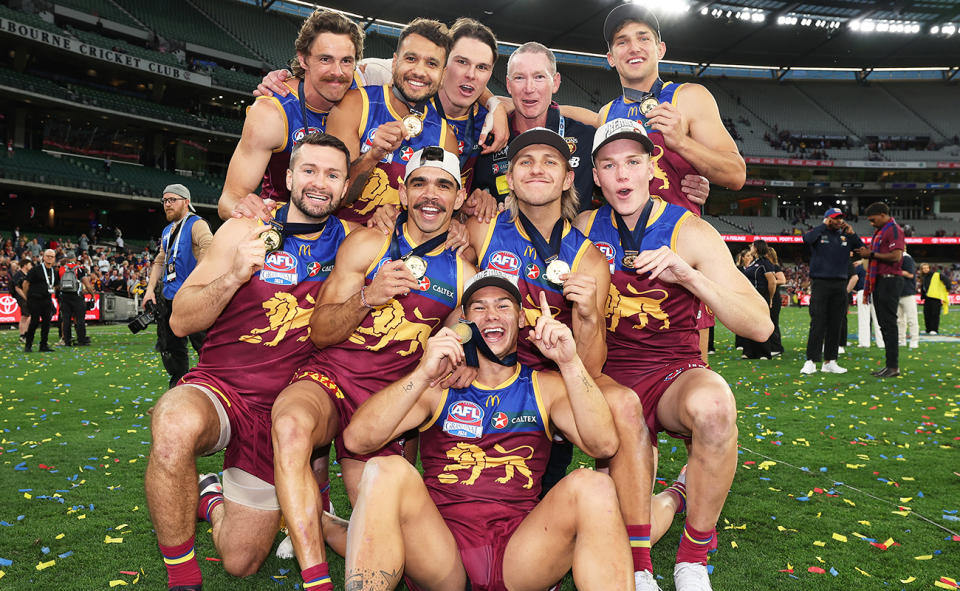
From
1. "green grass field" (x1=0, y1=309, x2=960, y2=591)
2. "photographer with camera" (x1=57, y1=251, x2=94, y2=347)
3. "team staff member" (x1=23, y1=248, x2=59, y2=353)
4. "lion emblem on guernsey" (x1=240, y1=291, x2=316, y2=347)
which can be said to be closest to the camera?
"green grass field" (x1=0, y1=309, x2=960, y2=591)

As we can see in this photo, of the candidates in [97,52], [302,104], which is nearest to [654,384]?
[302,104]

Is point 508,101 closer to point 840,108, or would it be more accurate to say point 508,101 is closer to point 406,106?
point 406,106

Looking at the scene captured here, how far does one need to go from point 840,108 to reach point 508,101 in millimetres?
57663

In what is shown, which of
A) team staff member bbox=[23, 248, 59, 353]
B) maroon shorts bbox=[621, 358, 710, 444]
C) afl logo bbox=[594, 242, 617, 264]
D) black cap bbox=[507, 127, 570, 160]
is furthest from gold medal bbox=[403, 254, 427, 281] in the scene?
team staff member bbox=[23, 248, 59, 353]

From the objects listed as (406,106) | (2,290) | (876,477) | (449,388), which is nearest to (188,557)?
(449,388)

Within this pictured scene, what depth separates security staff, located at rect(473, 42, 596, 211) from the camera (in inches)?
177

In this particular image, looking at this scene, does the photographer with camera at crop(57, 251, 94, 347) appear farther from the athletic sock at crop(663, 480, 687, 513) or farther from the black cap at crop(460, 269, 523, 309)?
the athletic sock at crop(663, 480, 687, 513)

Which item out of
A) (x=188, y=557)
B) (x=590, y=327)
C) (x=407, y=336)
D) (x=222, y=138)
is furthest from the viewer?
(x=222, y=138)

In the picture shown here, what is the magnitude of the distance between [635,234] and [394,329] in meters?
1.55

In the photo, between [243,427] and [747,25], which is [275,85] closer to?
[243,427]

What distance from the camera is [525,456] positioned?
3197 millimetres

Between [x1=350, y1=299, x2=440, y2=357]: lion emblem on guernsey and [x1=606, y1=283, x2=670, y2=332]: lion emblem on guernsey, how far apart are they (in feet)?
3.58

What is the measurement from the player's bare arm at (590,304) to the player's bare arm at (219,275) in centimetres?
169

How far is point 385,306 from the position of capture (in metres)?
3.80
